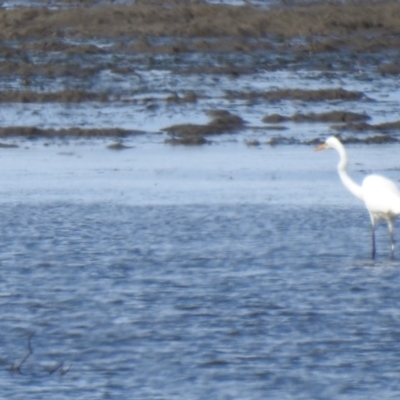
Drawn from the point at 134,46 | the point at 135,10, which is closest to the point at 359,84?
the point at 134,46

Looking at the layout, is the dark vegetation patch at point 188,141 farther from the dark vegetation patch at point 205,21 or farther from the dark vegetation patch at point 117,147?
the dark vegetation patch at point 205,21

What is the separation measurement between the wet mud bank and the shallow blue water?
5.65 metres

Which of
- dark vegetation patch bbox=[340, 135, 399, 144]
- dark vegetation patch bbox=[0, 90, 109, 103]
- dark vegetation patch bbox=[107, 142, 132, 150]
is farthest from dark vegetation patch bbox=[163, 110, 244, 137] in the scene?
dark vegetation patch bbox=[0, 90, 109, 103]

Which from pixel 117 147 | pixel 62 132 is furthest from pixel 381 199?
pixel 62 132

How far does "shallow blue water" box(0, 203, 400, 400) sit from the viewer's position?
7.00 m

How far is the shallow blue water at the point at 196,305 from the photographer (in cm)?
700

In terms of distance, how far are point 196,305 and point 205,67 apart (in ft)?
58.6

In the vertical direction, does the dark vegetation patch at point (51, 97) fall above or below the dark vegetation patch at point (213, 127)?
above

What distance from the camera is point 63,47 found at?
29109 mm

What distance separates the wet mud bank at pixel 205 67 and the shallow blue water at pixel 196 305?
565 cm

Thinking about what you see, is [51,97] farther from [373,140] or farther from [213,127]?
[373,140]

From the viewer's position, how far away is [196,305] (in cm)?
864

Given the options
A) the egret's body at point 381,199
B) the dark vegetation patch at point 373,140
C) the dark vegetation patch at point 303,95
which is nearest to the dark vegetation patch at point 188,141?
the dark vegetation patch at point 373,140

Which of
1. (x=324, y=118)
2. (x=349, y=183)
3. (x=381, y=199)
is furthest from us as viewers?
(x=324, y=118)
